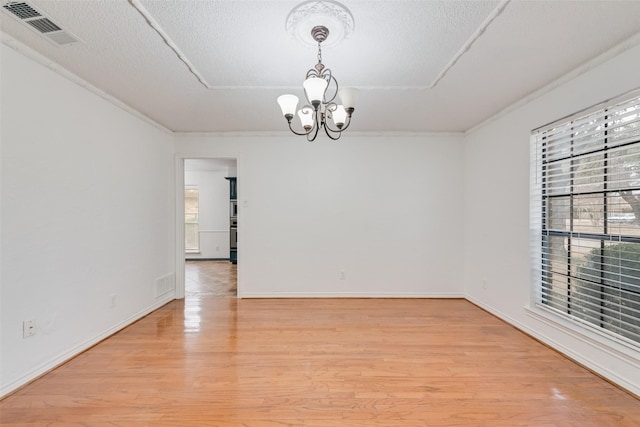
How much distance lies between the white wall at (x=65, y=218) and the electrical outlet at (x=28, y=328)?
0.03 metres

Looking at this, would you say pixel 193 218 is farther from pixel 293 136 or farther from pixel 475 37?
pixel 475 37

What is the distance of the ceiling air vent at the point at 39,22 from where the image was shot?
164 centimetres

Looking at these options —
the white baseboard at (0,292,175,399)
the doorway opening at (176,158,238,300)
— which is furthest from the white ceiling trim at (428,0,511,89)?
the doorway opening at (176,158,238,300)

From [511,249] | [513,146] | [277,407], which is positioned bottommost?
[277,407]

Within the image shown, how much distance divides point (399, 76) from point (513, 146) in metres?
1.66

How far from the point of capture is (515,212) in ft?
10.1

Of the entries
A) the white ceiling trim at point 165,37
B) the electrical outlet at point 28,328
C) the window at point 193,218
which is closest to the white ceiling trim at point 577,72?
the white ceiling trim at point 165,37

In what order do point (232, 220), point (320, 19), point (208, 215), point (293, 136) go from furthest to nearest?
1. point (208, 215)
2. point (232, 220)
3. point (293, 136)
4. point (320, 19)

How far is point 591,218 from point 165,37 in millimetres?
→ 3499

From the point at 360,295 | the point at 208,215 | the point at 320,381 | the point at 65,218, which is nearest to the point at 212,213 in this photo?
the point at 208,215

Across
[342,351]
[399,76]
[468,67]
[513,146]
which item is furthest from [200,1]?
[513,146]

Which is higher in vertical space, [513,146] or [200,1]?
[200,1]

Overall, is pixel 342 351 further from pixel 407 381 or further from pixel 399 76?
pixel 399 76

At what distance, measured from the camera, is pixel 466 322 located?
10.5ft
